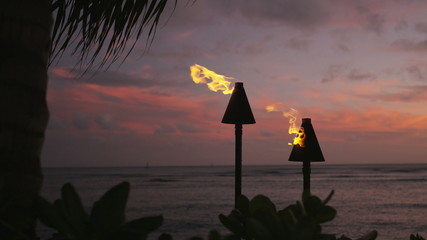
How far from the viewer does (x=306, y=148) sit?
21.5 feet

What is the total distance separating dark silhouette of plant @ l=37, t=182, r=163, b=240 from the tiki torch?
6.02 metres

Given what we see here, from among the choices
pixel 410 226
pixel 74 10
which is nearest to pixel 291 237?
pixel 74 10

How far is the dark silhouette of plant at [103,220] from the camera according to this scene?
60 cm

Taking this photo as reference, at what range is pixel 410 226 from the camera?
30.8m

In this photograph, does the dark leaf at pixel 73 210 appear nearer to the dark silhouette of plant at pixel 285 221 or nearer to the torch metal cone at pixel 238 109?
the dark silhouette of plant at pixel 285 221

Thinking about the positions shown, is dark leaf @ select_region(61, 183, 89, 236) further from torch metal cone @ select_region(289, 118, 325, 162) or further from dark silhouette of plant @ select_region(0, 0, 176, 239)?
torch metal cone @ select_region(289, 118, 325, 162)

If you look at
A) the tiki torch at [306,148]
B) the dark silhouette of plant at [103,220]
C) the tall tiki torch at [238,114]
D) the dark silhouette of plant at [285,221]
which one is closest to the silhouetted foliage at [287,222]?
the dark silhouette of plant at [285,221]

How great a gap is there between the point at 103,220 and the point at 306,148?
6.15 m

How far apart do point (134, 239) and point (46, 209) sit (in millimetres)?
157

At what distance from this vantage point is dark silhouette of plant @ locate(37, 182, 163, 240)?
0.60 meters

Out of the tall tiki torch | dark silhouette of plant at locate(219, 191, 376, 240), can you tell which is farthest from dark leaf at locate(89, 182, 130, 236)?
the tall tiki torch

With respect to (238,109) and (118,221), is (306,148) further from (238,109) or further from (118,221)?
(118,221)

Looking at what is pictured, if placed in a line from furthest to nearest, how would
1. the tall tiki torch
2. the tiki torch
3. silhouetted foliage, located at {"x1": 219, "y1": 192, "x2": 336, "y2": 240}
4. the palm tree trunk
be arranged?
the tiki torch
the tall tiki torch
the palm tree trunk
silhouetted foliage, located at {"x1": 219, "y1": 192, "x2": 336, "y2": 240}

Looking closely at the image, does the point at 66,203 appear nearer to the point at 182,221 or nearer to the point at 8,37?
the point at 8,37
